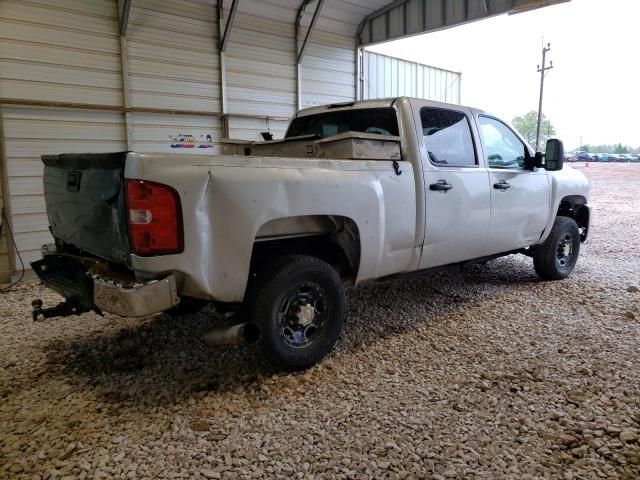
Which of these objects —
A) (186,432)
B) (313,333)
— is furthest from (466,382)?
(186,432)

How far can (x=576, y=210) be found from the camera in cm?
621

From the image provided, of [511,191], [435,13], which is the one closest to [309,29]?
[435,13]

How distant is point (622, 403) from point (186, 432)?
270 cm

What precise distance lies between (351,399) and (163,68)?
21.3 ft

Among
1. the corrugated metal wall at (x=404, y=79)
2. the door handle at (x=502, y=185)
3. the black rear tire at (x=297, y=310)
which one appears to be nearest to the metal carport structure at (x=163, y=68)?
the corrugated metal wall at (x=404, y=79)

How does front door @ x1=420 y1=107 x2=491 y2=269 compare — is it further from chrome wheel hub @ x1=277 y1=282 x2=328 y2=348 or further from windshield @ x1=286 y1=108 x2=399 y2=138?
chrome wheel hub @ x1=277 y1=282 x2=328 y2=348

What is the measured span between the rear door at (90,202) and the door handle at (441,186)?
97.8 inches

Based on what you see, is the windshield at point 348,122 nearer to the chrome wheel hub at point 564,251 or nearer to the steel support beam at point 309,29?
the chrome wheel hub at point 564,251

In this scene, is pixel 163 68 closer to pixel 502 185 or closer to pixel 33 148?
pixel 33 148

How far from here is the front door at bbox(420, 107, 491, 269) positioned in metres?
3.99

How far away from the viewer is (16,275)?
251 inches

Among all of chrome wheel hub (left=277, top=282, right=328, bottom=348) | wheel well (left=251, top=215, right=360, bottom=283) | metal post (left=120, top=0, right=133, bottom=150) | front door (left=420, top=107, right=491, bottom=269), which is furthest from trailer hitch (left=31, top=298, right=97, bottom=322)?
metal post (left=120, top=0, right=133, bottom=150)

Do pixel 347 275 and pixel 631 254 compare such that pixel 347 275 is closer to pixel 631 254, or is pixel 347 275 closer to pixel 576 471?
pixel 576 471

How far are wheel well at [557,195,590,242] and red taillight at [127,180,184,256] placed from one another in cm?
513
